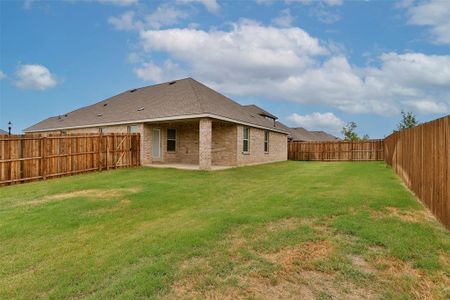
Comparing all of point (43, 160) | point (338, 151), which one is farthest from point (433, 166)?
point (338, 151)

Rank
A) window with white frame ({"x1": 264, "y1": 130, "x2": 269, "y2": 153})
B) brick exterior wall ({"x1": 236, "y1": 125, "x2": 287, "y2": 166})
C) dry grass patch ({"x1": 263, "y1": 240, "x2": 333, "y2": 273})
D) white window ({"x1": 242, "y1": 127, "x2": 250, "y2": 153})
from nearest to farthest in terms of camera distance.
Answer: dry grass patch ({"x1": 263, "y1": 240, "x2": 333, "y2": 273}), brick exterior wall ({"x1": 236, "y1": 125, "x2": 287, "y2": 166}), white window ({"x1": 242, "y1": 127, "x2": 250, "y2": 153}), window with white frame ({"x1": 264, "y1": 130, "x2": 269, "y2": 153})

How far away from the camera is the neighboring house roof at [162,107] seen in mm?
15328

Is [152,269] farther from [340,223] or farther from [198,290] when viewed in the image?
[340,223]

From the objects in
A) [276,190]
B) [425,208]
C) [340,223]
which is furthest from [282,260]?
[276,190]

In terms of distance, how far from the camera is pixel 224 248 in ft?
13.3

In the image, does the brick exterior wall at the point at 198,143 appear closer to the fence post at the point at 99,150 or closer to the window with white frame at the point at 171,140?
the window with white frame at the point at 171,140

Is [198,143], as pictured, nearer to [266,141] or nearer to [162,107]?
[162,107]

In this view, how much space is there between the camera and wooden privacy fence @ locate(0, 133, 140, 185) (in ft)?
36.7

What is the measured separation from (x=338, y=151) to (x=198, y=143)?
16487 mm

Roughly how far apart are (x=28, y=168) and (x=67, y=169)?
67.1 inches

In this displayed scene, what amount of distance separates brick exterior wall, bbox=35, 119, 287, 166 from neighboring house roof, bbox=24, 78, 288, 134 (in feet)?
2.00

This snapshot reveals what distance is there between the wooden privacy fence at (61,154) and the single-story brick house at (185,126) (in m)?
1.28

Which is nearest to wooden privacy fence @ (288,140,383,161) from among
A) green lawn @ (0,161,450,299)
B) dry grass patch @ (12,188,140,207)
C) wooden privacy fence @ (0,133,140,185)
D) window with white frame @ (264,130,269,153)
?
window with white frame @ (264,130,269,153)

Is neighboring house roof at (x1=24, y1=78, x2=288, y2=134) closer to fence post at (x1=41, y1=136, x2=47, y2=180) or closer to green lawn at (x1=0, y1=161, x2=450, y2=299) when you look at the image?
fence post at (x1=41, y1=136, x2=47, y2=180)
